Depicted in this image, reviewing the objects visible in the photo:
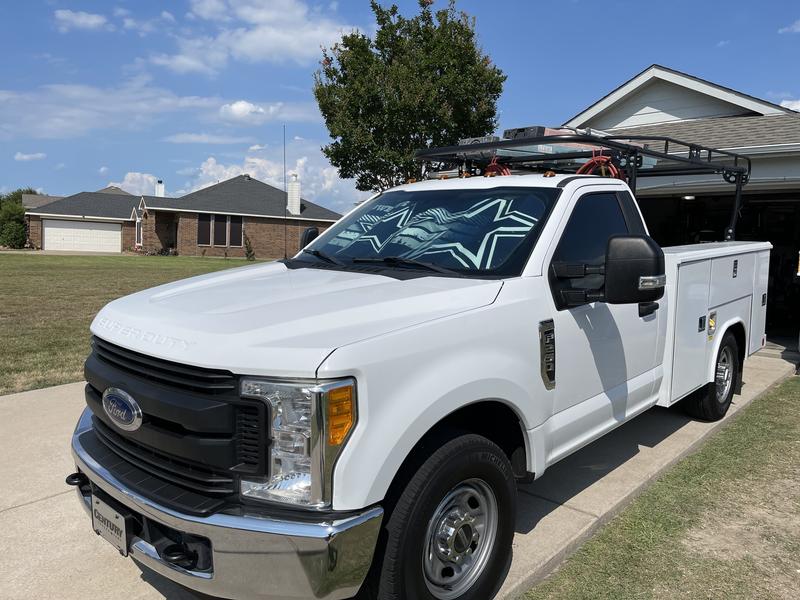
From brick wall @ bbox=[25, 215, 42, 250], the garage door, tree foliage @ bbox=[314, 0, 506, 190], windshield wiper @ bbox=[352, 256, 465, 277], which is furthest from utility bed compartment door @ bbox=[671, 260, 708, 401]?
brick wall @ bbox=[25, 215, 42, 250]

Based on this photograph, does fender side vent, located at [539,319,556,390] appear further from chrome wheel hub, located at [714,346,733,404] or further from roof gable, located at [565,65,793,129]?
roof gable, located at [565,65,793,129]

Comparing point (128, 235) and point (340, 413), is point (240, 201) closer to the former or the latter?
point (128, 235)

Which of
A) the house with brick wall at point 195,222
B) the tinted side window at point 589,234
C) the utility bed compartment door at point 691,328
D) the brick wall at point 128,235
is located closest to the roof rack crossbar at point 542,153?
the tinted side window at point 589,234

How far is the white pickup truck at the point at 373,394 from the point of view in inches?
82.9

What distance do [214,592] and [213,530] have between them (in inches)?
9.4

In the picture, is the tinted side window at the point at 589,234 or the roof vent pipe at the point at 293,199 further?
the roof vent pipe at the point at 293,199

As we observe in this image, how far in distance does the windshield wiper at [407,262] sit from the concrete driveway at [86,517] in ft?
→ 4.95

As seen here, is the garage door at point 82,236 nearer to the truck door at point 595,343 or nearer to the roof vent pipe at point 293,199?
the roof vent pipe at point 293,199

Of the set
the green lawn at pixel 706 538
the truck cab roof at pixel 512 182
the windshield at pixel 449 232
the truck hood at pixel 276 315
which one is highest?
the truck cab roof at pixel 512 182

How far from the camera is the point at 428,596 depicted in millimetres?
2451

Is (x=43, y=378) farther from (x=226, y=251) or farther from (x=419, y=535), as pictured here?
(x=226, y=251)

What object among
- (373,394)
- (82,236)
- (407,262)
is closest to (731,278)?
(407,262)

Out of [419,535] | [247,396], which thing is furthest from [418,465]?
[247,396]

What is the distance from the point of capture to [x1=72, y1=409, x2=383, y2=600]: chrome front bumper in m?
2.04
